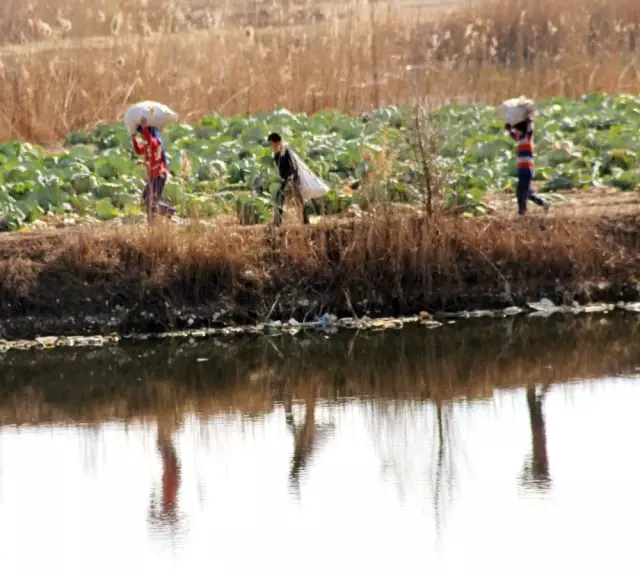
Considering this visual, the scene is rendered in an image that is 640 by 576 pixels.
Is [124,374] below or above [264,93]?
below

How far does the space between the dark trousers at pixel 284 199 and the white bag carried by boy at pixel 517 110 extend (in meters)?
1.88

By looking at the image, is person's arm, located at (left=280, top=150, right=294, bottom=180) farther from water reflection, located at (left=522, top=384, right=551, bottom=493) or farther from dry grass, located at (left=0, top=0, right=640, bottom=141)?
dry grass, located at (left=0, top=0, right=640, bottom=141)

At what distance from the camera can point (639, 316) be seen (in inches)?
515

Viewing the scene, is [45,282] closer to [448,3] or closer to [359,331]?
[359,331]

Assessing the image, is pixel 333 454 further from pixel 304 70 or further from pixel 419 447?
pixel 304 70

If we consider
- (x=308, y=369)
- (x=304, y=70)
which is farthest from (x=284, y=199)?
(x=304, y=70)

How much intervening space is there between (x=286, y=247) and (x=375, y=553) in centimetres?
571

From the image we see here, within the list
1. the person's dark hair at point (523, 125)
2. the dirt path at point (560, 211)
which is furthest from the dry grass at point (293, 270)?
the person's dark hair at point (523, 125)

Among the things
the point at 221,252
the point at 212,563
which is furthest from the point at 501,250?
the point at 212,563

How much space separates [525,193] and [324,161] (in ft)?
9.40

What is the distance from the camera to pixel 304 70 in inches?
788

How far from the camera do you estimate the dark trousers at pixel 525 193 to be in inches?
531

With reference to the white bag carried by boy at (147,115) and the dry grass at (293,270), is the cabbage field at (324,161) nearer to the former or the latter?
the dry grass at (293,270)

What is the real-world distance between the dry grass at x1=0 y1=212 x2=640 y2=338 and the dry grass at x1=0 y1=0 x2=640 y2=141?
449cm
